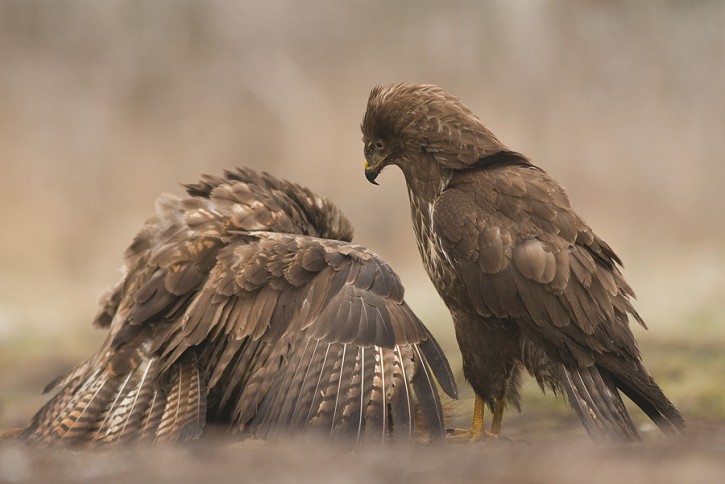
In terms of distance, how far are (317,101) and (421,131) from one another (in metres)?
9.30

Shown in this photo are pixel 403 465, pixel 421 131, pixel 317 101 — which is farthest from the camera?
pixel 317 101

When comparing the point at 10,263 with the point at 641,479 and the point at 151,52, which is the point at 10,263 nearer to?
the point at 151,52

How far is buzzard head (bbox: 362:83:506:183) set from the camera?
227 inches

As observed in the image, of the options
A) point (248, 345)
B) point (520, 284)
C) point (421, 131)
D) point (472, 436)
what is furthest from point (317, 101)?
point (520, 284)

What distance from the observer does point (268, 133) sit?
14977 millimetres

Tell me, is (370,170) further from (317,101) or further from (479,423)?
(317,101)

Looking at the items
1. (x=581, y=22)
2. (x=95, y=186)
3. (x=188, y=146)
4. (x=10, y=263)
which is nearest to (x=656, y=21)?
(x=581, y=22)

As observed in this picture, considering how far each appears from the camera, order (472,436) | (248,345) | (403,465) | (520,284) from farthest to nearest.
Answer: (472,436) → (248,345) → (520,284) → (403,465)

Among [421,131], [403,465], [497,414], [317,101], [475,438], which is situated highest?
[317,101]

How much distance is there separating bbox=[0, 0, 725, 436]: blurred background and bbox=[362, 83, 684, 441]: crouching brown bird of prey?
7.93 metres

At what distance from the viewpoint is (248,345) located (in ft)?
18.5

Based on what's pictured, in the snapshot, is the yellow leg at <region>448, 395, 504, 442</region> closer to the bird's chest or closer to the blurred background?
the bird's chest

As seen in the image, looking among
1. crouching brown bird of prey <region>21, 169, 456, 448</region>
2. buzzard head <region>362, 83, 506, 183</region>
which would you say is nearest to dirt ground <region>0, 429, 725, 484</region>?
crouching brown bird of prey <region>21, 169, 456, 448</region>

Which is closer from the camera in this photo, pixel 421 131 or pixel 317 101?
pixel 421 131
